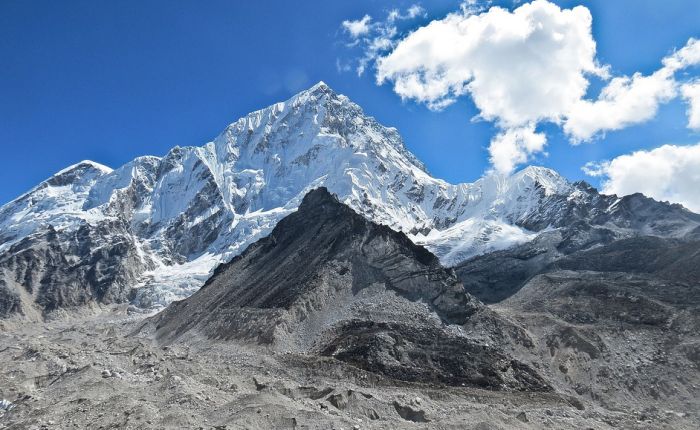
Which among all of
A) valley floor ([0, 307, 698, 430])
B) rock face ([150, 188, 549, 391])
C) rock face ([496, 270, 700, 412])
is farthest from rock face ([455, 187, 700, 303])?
valley floor ([0, 307, 698, 430])

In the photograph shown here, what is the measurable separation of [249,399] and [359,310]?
40.2m

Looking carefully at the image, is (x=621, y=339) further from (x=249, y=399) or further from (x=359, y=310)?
(x=249, y=399)

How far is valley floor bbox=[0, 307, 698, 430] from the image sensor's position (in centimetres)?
4575

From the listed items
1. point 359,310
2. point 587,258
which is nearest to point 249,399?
point 359,310

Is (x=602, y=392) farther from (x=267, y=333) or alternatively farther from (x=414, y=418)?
(x=267, y=333)

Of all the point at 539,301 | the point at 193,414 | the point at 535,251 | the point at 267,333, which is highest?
the point at 535,251

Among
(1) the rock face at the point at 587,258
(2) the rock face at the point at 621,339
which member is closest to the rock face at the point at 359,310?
Result: (2) the rock face at the point at 621,339

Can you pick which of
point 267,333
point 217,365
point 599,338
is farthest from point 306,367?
point 599,338

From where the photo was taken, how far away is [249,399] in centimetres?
5041

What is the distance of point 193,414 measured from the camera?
153 ft

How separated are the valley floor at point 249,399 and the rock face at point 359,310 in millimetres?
4699

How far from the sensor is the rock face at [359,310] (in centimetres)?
7219

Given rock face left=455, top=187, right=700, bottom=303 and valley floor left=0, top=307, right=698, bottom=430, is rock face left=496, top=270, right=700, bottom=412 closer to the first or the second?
valley floor left=0, top=307, right=698, bottom=430

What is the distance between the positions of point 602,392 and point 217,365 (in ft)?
143
